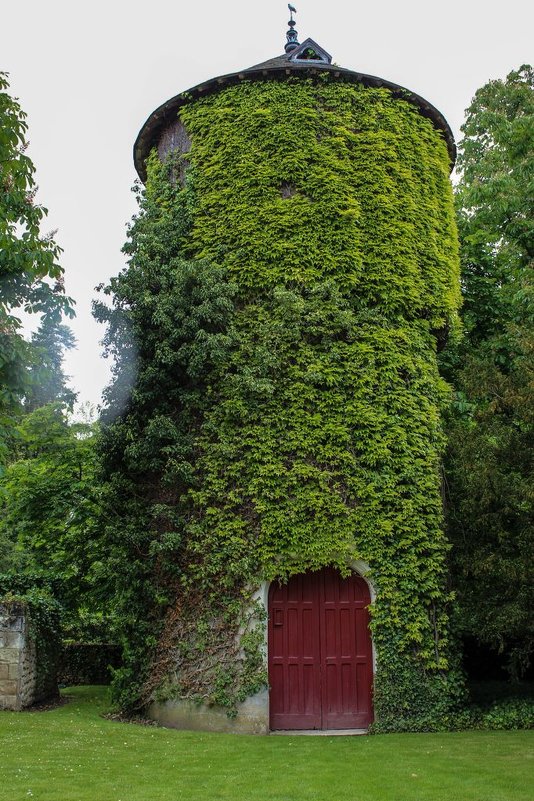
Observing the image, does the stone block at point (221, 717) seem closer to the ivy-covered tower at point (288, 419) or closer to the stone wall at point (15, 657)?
the ivy-covered tower at point (288, 419)

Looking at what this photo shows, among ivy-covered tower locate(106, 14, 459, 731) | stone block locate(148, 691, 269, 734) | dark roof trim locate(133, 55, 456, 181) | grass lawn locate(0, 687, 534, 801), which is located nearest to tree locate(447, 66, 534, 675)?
ivy-covered tower locate(106, 14, 459, 731)

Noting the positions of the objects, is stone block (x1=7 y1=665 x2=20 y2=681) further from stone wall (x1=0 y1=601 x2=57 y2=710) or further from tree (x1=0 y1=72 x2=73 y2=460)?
tree (x1=0 y1=72 x2=73 y2=460)

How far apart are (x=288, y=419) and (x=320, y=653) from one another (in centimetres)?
400

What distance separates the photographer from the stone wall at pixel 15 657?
14.5 meters

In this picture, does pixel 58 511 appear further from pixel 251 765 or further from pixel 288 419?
pixel 251 765

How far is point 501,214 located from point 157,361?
10.3 m

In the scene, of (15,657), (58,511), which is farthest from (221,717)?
(58,511)

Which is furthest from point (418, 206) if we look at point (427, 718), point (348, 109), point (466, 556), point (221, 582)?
point (427, 718)

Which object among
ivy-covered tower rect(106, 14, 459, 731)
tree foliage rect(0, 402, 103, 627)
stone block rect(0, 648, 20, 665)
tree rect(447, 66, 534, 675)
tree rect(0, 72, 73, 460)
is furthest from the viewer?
tree foliage rect(0, 402, 103, 627)

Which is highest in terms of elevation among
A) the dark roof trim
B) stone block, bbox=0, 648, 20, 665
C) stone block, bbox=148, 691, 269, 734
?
the dark roof trim

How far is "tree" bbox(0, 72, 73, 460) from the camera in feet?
24.7

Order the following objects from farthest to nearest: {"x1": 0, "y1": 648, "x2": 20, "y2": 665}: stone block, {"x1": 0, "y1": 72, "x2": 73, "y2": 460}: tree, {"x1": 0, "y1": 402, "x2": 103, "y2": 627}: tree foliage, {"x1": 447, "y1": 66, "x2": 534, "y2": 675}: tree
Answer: {"x1": 0, "y1": 402, "x2": 103, "y2": 627}: tree foliage → {"x1": 0, "y1": 648, "x2": 20, "y2": 665}: stone block → {"x1": 447, "y1": 66, "x2": 534, "y2": 675}: tree → {"x1": 0, "y1": 72, "x2": 73, "y2": 460}: tree

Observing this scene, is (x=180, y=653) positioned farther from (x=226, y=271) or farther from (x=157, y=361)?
(x=226, y=271)

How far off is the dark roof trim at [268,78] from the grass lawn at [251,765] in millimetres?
11858
